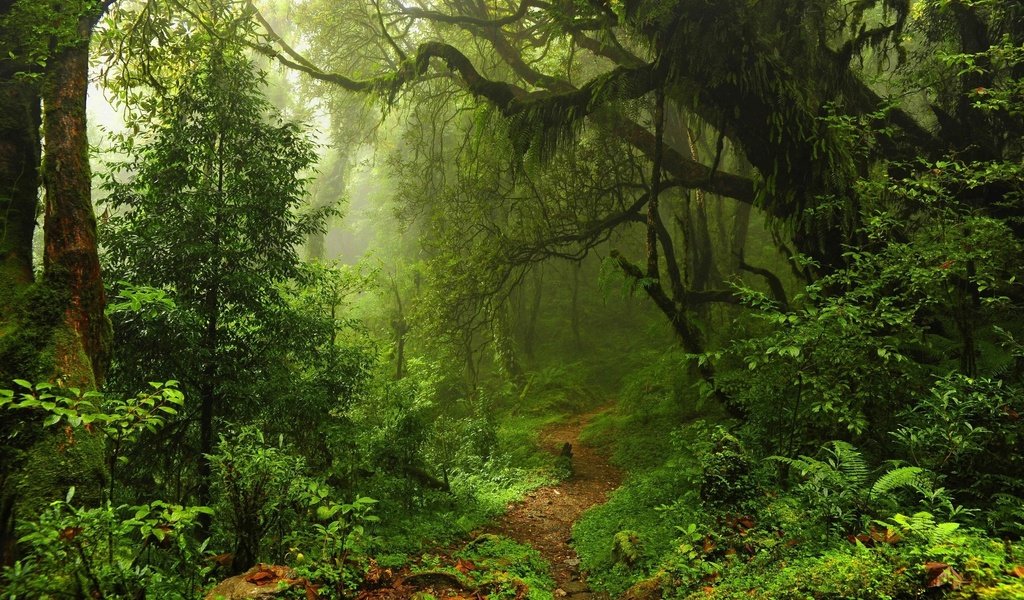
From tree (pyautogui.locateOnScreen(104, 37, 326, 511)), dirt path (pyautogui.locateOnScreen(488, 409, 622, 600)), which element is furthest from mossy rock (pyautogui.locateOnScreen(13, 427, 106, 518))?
dirt path (pyautogui.locateOnScreen(488, 409, 622, 600))

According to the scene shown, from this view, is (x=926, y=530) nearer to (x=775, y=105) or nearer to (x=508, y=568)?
(x=508, y=568)

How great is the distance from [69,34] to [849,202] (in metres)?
8.81

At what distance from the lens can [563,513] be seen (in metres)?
8.21

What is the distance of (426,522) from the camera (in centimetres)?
692

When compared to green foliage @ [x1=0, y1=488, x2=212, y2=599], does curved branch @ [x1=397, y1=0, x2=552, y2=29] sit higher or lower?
higher

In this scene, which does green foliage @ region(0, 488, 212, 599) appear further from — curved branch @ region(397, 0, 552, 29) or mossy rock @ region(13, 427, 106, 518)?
curved branch @ region(397, 0, 552, 29)

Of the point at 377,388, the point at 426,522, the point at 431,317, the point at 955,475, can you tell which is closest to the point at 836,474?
the point at 955,475

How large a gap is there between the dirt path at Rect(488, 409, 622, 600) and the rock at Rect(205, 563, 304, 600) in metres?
3.01

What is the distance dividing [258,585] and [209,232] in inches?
197

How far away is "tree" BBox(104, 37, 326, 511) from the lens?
6492 millimetres

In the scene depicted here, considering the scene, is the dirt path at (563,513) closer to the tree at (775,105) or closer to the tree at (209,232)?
the tree at (775,105)

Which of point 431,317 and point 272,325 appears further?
point 431,317

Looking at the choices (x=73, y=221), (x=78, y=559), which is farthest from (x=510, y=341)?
(x=78, y=559)

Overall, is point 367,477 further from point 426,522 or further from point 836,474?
point 836,474
